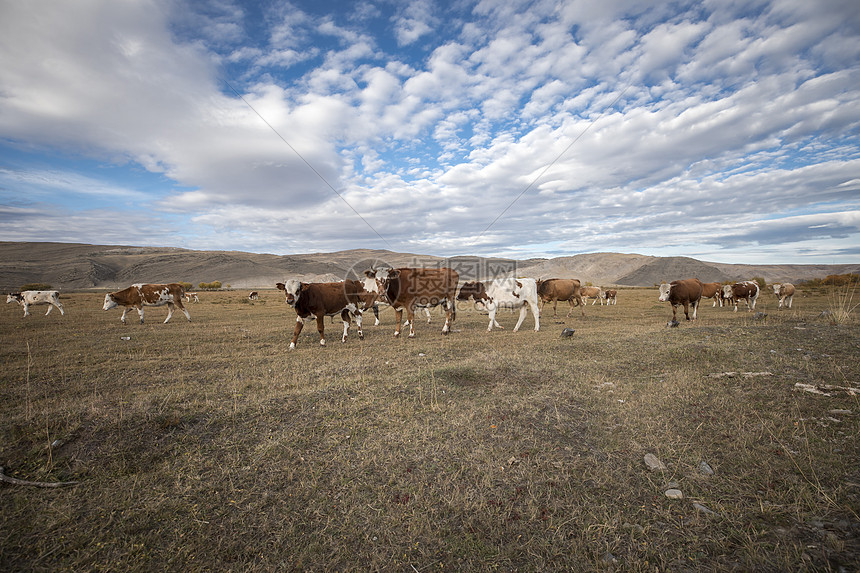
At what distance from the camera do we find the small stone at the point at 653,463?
411 cm

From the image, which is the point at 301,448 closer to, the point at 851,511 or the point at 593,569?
the point at 593,569

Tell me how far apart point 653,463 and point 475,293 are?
13.9 metres

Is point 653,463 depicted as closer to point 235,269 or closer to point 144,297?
point 144,297

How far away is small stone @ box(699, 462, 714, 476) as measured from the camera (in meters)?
3.99

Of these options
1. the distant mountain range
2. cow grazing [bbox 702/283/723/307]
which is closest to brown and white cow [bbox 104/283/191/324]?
cow grazing [bbox 702/283/723/307]

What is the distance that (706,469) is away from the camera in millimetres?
4031

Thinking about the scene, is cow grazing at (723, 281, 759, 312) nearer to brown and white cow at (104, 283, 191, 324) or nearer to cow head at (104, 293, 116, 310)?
brown and white cow at (104, 283, 191, 324)

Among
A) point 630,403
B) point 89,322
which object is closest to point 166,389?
point 630,403

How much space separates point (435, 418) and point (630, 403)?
3419 millimetres

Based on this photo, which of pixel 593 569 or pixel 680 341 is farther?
pixel 680 341

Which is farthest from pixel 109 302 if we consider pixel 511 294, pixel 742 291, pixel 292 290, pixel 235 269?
pixel 235 269

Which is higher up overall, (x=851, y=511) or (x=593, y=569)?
(x=851, y=511)

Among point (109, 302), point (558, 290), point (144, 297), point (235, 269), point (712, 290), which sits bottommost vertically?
point (712, 290)

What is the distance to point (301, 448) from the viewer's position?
15.4 ft
